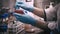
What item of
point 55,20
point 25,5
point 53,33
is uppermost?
point 25,5

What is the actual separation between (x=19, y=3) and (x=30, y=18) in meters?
0.15

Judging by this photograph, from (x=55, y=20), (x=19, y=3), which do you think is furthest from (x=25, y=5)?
(x=55, y=20)

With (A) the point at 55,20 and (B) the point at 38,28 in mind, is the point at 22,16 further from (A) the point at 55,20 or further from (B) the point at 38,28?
(A) the point at 55,20

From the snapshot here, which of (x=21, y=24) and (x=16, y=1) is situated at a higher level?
(x=16, y=1)

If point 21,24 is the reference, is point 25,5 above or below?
above

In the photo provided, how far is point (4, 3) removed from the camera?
42.2 inches

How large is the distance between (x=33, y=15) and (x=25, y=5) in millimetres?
104

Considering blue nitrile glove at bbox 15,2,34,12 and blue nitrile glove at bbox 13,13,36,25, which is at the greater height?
blue nitrile glove at bbox 15,2,34,12

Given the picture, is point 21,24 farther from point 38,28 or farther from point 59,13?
point 59,13

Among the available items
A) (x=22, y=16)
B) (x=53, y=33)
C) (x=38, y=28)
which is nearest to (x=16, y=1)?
(x=22, y=16)

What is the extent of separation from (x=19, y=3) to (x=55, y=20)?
32cm

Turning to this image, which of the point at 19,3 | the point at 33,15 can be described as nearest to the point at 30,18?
the point at 33,15

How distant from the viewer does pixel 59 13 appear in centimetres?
104

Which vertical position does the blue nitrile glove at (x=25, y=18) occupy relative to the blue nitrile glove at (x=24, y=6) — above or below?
below
